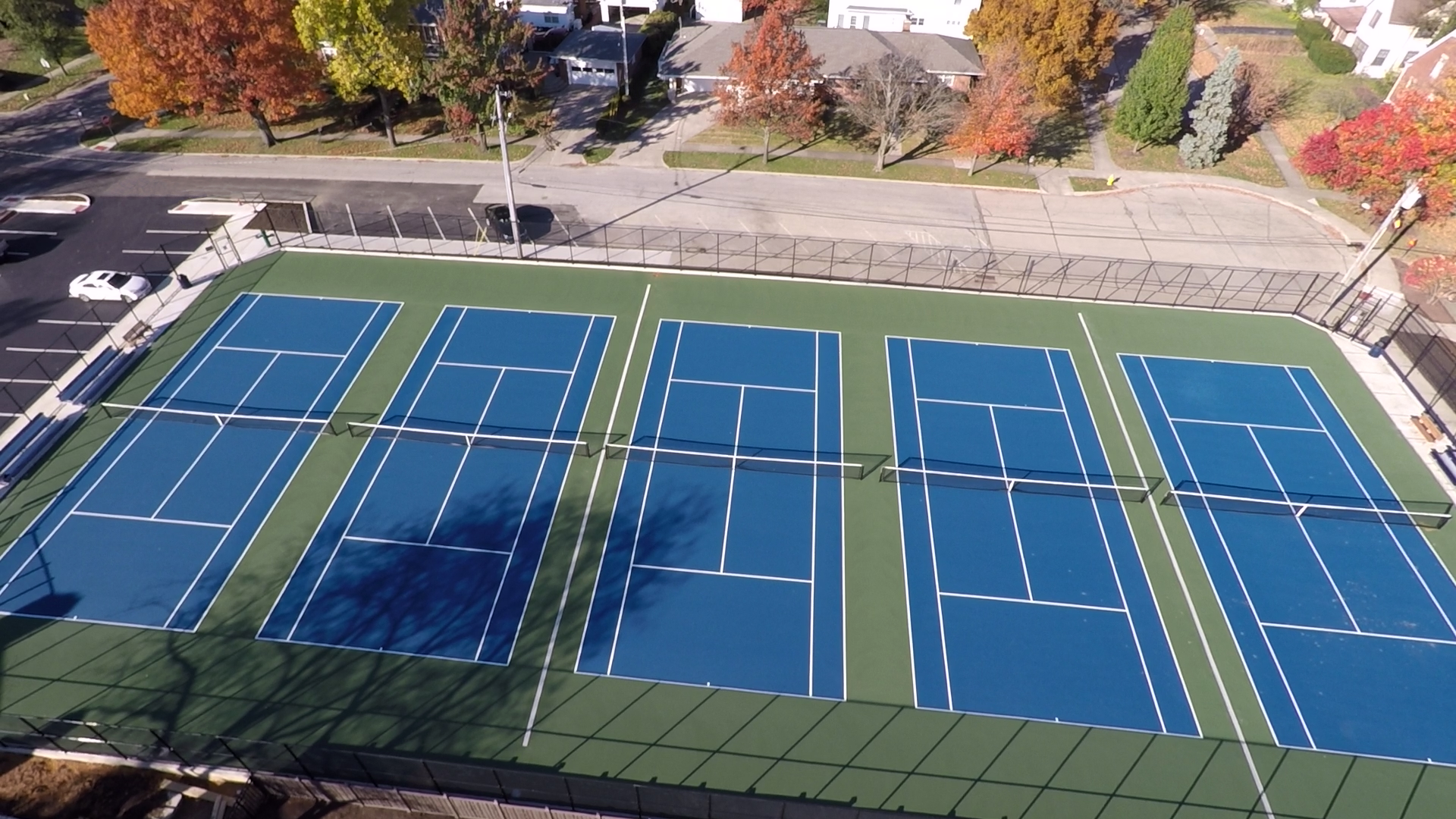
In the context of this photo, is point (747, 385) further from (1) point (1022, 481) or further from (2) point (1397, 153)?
(2) point (1397, 153)

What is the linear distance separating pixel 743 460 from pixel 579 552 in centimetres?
632

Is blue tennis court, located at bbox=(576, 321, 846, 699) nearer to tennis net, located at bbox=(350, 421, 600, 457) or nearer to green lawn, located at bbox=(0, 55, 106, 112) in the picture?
tennis net, located at bbox=(350, 421, 600, 457)

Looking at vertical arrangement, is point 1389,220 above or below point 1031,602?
above

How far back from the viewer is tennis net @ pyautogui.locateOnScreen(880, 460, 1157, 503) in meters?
24.0

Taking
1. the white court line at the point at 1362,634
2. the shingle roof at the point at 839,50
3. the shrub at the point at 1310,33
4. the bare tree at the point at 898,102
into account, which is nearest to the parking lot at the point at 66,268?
the shingle roof at the point at 839,50

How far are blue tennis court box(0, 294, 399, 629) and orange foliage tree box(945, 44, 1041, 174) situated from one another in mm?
31177

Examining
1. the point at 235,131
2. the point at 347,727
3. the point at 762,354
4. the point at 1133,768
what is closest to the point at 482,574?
the point at 347,727

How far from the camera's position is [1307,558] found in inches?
876

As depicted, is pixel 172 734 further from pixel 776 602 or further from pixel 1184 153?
pixel 1184 153

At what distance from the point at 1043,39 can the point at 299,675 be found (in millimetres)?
49148

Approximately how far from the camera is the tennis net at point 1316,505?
918 inches

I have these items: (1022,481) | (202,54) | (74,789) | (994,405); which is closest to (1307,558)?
(1022,481)

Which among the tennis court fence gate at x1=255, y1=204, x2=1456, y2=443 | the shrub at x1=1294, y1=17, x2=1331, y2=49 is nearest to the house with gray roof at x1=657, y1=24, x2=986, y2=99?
the tennis court fence gate at x1=255, y1=204, x2=1456, y2=443

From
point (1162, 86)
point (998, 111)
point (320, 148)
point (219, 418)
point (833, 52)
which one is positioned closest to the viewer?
point (219, 418)
